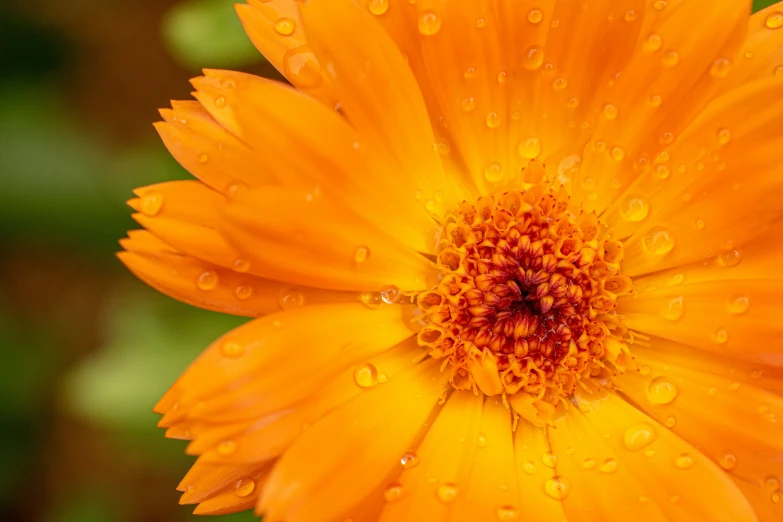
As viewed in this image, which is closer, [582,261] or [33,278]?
[582,261]

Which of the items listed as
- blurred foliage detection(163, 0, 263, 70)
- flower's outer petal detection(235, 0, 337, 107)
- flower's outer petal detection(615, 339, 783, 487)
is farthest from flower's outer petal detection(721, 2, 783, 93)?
blurred foliage detection(163, 0, 263, 70)

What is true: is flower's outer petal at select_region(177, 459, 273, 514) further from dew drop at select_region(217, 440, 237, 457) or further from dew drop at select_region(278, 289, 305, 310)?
dew drop at select_region(278, 289, 305, 310)

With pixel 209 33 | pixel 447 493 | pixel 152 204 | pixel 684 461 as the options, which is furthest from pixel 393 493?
pixel 209 33

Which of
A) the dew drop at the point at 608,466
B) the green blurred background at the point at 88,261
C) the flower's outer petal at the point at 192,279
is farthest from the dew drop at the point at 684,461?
the green blurred background at the point at 88,261

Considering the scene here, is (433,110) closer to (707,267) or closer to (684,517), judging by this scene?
(707,267)

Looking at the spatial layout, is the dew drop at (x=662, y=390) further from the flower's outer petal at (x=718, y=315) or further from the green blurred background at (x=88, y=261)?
the green blurred background at (x=88, y=261)

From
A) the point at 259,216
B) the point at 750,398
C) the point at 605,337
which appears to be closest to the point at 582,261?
the point at 605,337
